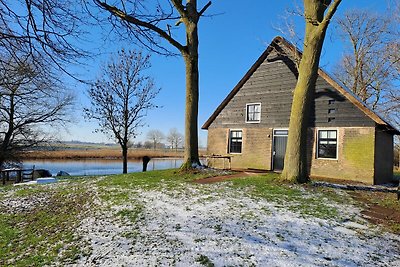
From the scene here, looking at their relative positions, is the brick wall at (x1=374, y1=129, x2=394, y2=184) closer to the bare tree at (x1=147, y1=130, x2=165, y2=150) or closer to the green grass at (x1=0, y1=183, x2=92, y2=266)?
the green grass at (x1=0, y1=183, x2=92, y2=266)

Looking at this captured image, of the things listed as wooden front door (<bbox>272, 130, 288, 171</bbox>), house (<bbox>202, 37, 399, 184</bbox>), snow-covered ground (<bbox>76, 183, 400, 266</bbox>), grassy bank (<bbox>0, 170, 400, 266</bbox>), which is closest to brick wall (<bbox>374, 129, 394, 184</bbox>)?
house (<bbox>202, 37, 399, 184</bbox>)

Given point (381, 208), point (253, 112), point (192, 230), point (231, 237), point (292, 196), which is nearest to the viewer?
point (231, 237)

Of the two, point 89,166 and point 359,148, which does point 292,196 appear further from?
point 89,166

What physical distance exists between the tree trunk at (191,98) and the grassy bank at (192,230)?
3.14 metres

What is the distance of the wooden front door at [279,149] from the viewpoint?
46.7 feet

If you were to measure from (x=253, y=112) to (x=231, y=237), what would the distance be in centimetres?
1161

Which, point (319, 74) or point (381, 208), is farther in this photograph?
point (319, 74)

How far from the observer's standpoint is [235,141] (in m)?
15.9

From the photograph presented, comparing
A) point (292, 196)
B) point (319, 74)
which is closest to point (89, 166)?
point (319, 74)

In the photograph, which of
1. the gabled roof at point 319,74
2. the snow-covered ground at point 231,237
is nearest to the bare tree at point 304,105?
the snow-covered ground at point 231,237

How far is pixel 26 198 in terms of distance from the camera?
7.89m

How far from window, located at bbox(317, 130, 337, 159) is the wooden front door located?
1650 millimetres

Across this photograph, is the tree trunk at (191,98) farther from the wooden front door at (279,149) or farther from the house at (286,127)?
the wooden front door at (279,149)

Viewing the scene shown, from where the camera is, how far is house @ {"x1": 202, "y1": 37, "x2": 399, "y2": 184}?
1212 cm
